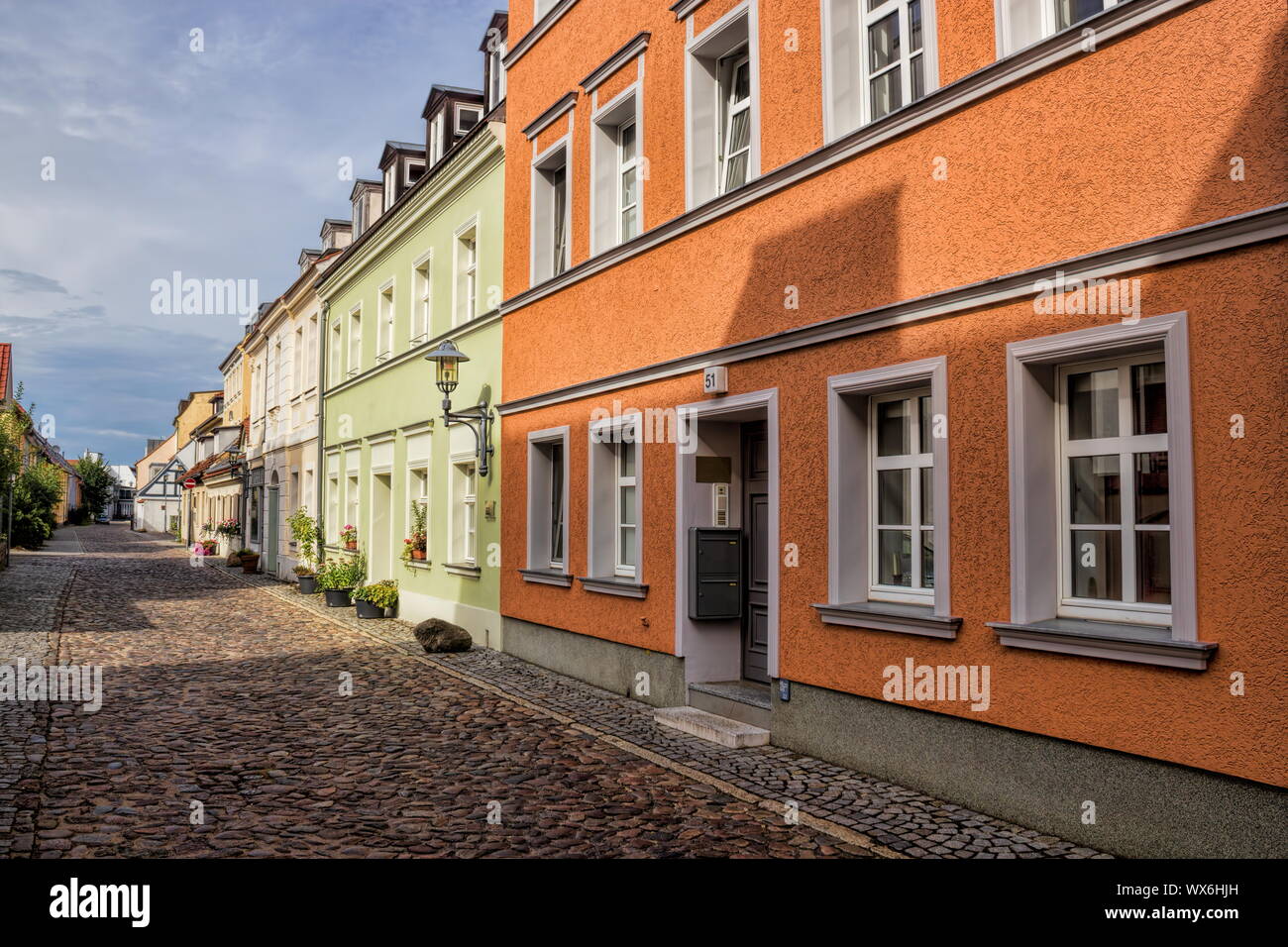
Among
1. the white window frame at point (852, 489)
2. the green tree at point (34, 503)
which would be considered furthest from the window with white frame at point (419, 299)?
the green tree at point (34, 503)

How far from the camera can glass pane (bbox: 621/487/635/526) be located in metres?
10.7

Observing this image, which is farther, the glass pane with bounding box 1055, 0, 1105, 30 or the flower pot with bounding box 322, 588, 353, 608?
the flower pot with bounding box 322, 588, 353, 608

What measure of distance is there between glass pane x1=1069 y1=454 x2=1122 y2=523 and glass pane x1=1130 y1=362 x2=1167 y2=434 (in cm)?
24

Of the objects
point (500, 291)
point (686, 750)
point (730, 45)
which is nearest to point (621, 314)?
point (730, 45)

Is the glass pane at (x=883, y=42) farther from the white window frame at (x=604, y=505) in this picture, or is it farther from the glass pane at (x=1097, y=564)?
the white window frame at (x=604, y=505)

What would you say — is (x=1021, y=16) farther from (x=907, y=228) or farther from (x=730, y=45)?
(x=730, y=45)

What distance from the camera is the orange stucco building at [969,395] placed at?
484cm

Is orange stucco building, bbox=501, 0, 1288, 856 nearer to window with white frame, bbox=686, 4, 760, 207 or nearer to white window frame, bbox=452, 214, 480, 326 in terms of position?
window with white frame, bbox=686, 4, 760, 207

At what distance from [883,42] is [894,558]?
361 cm

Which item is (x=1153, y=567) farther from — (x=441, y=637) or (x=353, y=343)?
(x=353, y=343)

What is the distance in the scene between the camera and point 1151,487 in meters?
5.43

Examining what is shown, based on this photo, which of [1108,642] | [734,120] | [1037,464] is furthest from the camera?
[734,120]

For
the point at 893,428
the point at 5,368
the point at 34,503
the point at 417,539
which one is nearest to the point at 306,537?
the point at 417,539

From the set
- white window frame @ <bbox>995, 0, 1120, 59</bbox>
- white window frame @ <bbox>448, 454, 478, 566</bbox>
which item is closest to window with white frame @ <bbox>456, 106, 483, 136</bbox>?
white window frame @ <bbox>448, 454, 478, 566</bbox>
